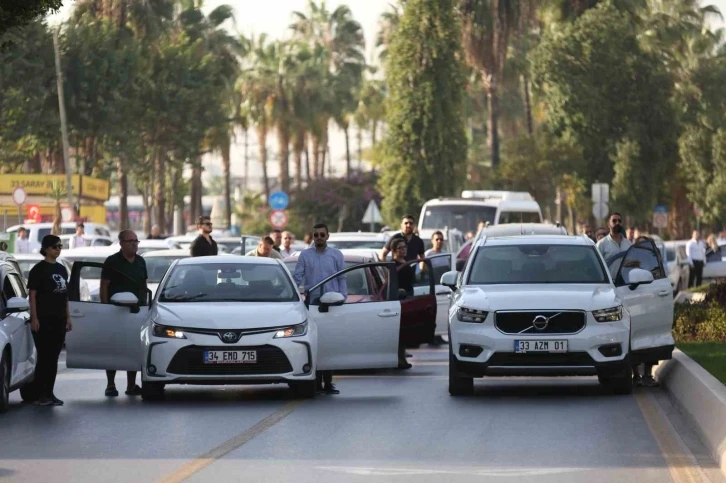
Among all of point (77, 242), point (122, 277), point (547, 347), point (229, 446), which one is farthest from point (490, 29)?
point (229, 446)

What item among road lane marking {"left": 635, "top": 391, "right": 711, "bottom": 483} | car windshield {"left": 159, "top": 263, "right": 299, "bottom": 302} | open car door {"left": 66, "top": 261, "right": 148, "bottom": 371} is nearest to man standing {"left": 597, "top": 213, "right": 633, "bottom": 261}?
road lane marking {"left": 635, "top": 391, "right": 711, "bottom": 483}

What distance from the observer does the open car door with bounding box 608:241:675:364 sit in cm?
1723

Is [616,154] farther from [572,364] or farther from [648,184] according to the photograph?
[572,364]

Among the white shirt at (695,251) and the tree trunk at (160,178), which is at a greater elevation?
the tree trunk at (160,178)

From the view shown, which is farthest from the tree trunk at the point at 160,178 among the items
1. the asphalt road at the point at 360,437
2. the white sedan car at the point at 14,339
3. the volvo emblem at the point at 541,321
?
the volvo emblem at the point at 541,321

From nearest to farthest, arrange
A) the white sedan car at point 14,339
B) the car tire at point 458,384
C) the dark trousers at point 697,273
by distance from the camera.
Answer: the white sedan car at point 14,339, the car tire at point 458,384, the dark trousers at point 697,273

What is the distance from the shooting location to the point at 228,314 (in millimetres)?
15906

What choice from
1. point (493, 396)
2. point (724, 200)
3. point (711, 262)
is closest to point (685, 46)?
point (724, 200)

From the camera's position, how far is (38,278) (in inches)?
635

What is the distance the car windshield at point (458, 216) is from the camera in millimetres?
44906

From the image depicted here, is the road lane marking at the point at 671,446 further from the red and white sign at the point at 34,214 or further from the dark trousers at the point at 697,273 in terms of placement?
the red and white sign at the point at 34,214

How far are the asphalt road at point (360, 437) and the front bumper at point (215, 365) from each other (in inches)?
11.7

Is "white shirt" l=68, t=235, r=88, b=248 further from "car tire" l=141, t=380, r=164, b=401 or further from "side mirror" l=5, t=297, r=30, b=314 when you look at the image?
"side mirror" l=5, t=297, r=30, b=314

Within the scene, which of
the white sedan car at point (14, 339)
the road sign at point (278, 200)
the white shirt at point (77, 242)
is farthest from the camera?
the road sign at point (278, 200)
